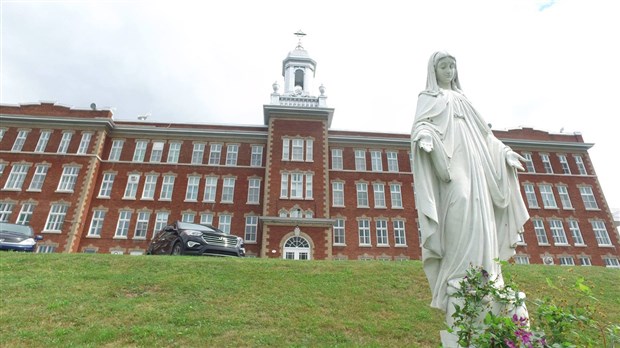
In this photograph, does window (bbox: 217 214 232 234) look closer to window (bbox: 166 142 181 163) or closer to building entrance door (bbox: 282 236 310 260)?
building entrance door (bbox: 282 236 310 260)

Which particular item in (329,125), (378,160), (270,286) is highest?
(329,125)

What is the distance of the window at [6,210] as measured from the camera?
30.5 m

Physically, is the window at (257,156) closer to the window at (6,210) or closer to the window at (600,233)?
the window at (6,210)

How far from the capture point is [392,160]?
35969mm

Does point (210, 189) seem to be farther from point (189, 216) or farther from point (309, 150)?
point (309, 150)

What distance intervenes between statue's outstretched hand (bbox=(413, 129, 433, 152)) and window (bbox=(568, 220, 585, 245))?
37.5 meters

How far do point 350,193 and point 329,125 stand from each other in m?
6.72

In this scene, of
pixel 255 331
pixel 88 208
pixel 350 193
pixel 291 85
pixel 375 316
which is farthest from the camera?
pixel 291 85

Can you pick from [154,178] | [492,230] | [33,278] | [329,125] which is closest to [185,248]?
[33,278]

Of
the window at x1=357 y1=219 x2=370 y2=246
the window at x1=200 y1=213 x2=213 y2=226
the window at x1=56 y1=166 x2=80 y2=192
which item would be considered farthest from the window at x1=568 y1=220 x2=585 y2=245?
the window at x1=56 y1=166 x2=80 y2=192

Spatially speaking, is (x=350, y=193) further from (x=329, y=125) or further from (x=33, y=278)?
(x=33, y=278)

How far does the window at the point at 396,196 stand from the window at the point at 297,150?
8.89 metres

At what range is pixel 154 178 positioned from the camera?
33625 mm

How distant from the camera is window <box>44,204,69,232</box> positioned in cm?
3020
